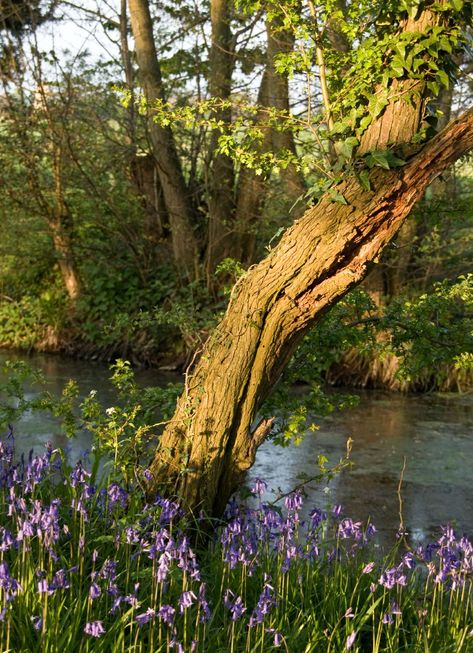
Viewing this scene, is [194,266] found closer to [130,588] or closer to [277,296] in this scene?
[277,296]

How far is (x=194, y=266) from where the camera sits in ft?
38.4

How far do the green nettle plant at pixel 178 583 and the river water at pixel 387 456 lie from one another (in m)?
1.08

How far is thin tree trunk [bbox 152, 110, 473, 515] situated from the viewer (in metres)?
3.55

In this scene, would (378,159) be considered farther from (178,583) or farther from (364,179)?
(178,583)

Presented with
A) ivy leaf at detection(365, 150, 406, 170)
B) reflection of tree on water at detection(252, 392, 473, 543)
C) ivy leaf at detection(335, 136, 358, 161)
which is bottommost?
reflection of tree on water at detection(252, 392, 473, 543)

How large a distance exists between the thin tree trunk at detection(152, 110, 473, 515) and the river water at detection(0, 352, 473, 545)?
78 cm

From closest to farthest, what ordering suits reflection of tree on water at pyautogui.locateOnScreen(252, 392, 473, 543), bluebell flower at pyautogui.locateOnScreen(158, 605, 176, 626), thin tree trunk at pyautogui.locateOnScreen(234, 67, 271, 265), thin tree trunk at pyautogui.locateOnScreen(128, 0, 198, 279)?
1. bluebell flower at pyautogui.locateOnScreen(158, 605, 176, 626)
2. reflection of tree on water at pyautogui.locateOnScreen(252, 392, 473, 543)
3. thin tree trunk at pyautogui.locateOnScreen(234, 67, 271, 265)
4. thin tree trunk at pyautogui.locateOnScreen(128, 0, 198, 279)

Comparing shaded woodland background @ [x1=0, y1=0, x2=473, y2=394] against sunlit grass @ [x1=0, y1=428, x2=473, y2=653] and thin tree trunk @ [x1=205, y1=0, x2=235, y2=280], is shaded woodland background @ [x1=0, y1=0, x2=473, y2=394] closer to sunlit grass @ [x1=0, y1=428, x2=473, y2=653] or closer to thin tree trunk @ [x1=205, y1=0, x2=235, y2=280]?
thin tree trunk @ [x1=205, y1=0, x2=235, y2=280]

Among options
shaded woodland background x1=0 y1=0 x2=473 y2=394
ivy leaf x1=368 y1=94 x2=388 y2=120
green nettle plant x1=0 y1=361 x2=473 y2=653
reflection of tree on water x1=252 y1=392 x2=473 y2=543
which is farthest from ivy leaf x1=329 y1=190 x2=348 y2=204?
shaded woodland background x1=0 y1=0 x2=473 y2=394

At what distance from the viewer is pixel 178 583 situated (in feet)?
10.6

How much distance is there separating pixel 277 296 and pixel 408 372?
1452mm

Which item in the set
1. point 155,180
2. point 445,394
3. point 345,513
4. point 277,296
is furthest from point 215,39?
point 277,296

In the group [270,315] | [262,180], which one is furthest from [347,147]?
[262,180]

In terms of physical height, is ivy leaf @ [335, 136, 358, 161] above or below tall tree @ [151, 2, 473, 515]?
above
